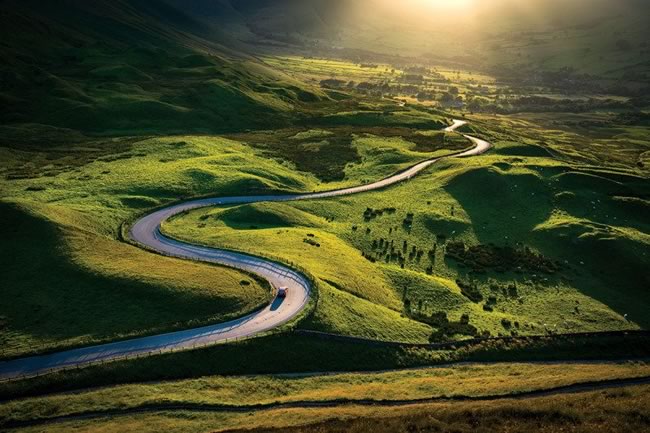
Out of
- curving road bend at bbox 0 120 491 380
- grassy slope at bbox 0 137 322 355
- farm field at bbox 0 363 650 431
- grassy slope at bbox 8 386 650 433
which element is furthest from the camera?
grassy slope at bbox 0 137 322 355

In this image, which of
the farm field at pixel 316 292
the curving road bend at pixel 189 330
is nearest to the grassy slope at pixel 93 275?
the farm field at pixel 316 292

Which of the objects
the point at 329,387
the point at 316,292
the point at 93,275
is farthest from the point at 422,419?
the point at 93,275

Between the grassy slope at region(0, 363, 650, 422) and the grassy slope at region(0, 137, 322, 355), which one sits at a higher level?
the grassy slope at region(0, 137, 322, 355)

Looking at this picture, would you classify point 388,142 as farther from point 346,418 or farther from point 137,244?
point 346,418

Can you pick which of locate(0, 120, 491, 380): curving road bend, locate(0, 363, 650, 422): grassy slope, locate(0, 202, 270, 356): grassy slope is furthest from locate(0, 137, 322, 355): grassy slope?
locate(0, 363, 650, 422): grassy slope

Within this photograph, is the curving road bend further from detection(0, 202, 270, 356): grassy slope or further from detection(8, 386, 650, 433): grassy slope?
detection(8, 386, 650, 433): grassy slope

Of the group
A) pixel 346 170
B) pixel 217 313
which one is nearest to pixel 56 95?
pixel 346 170
